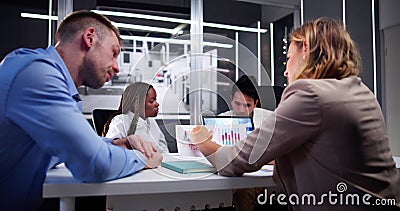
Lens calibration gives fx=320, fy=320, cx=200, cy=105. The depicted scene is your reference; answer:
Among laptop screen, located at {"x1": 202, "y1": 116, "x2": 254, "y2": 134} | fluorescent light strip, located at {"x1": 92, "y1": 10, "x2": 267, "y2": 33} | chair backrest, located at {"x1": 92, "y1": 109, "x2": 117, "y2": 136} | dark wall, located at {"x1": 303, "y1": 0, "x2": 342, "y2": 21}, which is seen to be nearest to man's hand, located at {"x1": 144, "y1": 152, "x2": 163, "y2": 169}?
laptop screen, located at {"x1": 202, "y1": 116, "x2": 254, "y2": 134}

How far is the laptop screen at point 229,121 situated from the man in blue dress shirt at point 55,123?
27cm

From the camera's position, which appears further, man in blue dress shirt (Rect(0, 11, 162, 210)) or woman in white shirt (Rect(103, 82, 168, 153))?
woman in white shirt (Rect(103, 82, 168, 153))

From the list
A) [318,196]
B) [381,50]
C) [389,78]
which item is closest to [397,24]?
[381,50]

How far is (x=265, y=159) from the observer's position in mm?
874

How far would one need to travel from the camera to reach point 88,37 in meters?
1.07

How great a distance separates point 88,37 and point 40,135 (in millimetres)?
423

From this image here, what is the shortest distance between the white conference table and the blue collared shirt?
31mm

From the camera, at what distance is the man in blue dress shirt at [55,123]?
0.75 m

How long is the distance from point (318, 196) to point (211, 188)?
0.98ft

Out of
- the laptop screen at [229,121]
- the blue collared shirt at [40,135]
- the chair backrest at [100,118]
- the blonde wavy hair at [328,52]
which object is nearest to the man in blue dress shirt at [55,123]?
the blue collared shirt at [40,135]

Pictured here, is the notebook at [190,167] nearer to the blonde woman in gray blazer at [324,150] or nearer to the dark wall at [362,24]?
the blonde woman in gray blazer at [324,150]

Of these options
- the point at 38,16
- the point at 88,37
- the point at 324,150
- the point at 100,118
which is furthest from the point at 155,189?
the point at 38,16

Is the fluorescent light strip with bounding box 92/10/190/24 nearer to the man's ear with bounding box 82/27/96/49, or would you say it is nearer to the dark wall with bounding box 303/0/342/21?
the dark wall with bounding box 303/0/342/21

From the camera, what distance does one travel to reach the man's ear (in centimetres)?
107
